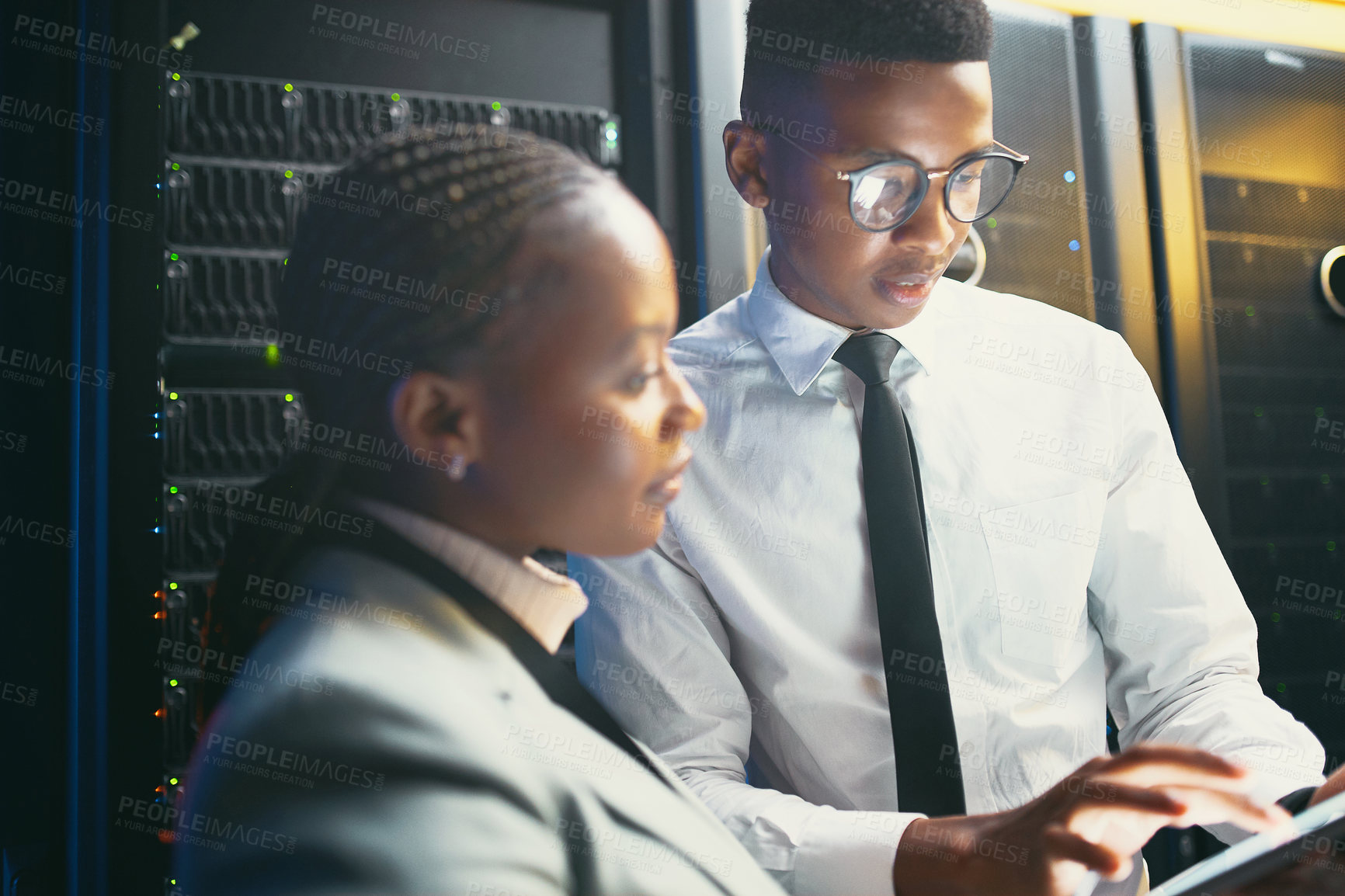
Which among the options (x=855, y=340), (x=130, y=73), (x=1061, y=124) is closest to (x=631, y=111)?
(x=855, y=340)

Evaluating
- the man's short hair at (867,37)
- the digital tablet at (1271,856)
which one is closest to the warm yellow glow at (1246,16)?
the man's short hair at (867,37)

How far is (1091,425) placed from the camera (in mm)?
1153

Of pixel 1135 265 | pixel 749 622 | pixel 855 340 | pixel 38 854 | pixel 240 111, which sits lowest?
pixel 38 854

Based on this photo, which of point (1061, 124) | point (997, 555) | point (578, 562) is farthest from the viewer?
point (1061, 124)

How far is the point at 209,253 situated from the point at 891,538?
794 mm

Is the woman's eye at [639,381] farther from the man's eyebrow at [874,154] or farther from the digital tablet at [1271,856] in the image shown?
the digital tablet at [1271,856]

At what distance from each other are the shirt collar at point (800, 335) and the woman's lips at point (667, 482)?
363 millimetres

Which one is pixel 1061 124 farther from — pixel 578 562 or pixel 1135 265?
pixel 578 562

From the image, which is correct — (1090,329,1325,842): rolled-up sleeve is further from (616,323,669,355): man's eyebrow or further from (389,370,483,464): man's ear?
(389,370,483,464): man's ear

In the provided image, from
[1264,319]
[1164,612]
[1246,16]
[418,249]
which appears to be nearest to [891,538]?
[1164,612]

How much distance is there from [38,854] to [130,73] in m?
0.81

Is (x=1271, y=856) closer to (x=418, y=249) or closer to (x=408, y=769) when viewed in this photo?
(x=408, y=769)

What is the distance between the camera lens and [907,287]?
107 cm

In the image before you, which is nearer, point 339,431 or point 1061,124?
point 339,431
